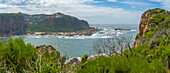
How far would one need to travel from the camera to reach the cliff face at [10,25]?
14575cm

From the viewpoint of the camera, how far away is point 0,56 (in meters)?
10.1

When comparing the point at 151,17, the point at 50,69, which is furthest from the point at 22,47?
the point at 151,17

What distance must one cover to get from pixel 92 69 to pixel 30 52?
5.87m

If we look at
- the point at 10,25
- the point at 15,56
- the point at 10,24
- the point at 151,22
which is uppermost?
the point at 151,22

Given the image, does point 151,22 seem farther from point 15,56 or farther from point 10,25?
point 10,25

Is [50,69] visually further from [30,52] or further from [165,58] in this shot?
[165,58]

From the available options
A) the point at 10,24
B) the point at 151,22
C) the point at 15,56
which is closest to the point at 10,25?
the point at 10,24

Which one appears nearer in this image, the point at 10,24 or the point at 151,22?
the point at 151,22

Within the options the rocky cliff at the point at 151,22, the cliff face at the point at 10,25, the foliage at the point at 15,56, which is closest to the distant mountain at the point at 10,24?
the cliff face at the point at 10,25

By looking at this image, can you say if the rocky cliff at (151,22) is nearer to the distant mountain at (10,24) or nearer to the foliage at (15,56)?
the foliage at (15,56)

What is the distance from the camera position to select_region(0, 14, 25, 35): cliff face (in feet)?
478

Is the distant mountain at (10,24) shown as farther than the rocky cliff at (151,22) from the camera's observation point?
Yes

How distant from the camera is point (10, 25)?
148875mm

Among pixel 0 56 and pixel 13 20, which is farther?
pixel 13 20
